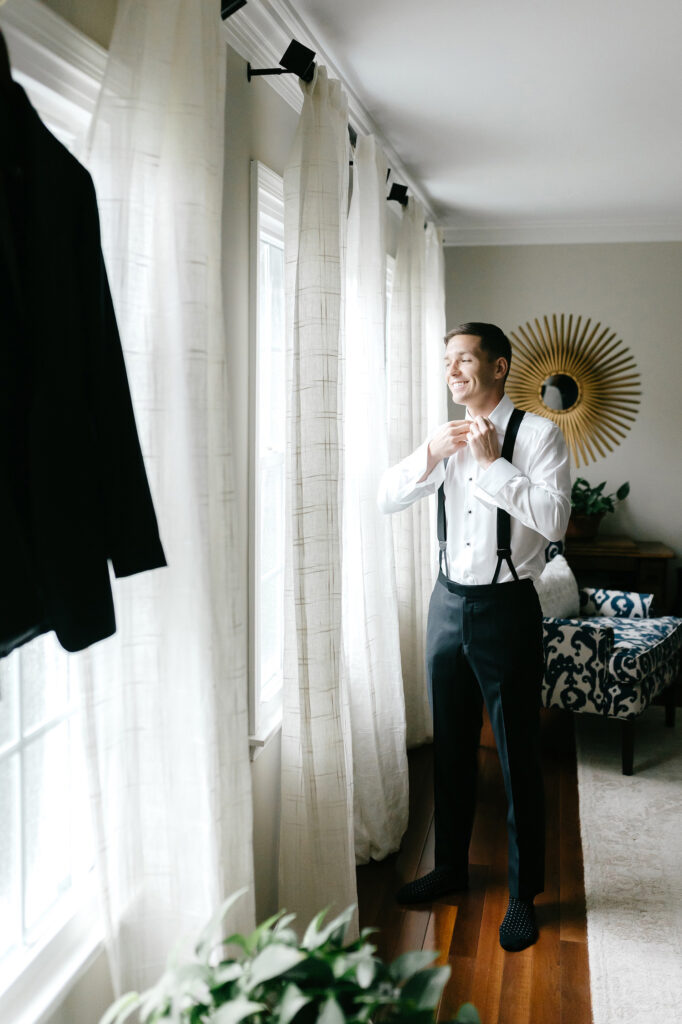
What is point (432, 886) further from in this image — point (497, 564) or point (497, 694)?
point (497, 564)

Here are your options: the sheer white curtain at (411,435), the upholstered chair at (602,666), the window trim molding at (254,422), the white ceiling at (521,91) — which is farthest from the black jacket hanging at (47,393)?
the upholstered chair at (602,666)

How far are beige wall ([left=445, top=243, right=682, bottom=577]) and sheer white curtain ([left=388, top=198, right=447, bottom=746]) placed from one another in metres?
1.61

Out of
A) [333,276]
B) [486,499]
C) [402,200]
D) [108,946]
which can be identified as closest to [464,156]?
[402,200]

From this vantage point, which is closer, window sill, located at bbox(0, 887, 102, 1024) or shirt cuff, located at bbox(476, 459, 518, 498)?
window sill, located at bbox(0, 887, 102, 1024)

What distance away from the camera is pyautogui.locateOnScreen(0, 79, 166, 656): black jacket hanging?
1080mm

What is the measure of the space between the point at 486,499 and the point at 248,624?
76cm

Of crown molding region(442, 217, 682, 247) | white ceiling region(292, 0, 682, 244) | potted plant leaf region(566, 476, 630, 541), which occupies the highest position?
crown molding region(442, 217, 682, 247)

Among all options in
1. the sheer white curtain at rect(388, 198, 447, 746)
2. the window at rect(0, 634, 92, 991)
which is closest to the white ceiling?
the sheer white curtain at rect(388, 198, 447, 746)

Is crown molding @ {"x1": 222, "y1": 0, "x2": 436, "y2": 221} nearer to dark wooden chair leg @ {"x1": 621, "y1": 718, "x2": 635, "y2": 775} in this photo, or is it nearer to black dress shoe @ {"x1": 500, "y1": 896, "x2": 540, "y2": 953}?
black dress shoe @ {"x1": 500, "y1": 896, "x2": 540, "y2": 953}

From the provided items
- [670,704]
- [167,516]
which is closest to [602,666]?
[670,704]

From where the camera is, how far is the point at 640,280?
5301 mm

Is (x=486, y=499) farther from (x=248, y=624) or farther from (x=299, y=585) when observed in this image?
(x=248, y=624)

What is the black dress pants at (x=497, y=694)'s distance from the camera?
7.84 ft

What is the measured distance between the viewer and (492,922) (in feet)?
8.22
